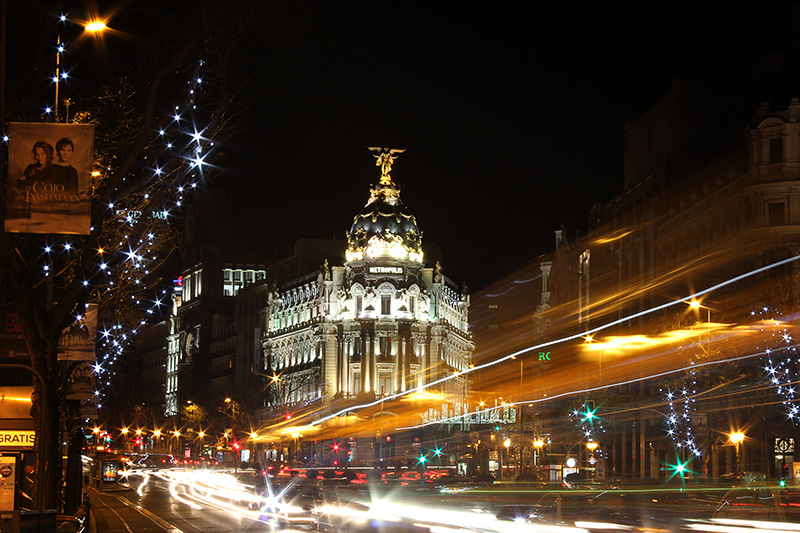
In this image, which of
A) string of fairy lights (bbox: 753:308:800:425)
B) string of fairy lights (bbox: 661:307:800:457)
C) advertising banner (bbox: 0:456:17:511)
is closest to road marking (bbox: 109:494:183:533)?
advertising banner (bbox: 0:456:17:511)

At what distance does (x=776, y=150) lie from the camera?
6481cm

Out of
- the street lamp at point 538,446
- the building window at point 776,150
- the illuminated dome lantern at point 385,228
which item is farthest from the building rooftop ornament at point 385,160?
the building window at point 776,150

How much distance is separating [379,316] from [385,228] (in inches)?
406

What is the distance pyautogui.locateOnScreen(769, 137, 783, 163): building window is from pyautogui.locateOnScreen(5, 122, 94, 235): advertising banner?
5416cm

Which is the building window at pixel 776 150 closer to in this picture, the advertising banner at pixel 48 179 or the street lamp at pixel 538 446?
the street lamp at pixel 538 446

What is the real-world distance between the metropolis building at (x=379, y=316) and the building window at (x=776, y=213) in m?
68.8

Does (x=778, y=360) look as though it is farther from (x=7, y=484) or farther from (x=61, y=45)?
(x=61, y=45)

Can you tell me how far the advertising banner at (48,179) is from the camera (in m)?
17.2

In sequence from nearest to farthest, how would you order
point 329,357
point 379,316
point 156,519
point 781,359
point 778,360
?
point 156,519 → point 781,359 → point 778,360 → point 379,316 → point 329,357

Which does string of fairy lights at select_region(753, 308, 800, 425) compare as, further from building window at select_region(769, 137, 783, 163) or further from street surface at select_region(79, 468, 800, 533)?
building window at select_region(769, 137, 783, 163)

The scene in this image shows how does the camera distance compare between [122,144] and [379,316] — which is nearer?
[122,144]

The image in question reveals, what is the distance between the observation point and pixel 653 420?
246 ft

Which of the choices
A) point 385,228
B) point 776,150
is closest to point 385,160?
point 385,228

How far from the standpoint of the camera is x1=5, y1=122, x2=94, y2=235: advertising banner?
17250 millimetres
